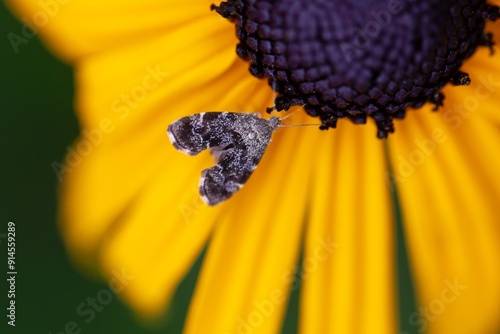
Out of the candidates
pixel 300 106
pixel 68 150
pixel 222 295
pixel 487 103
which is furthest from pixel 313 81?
pixel 68 150

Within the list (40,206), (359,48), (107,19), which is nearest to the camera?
(359,48)

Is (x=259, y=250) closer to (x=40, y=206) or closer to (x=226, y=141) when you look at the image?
(x=226, y=141)

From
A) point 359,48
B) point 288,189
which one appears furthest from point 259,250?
point 359,48

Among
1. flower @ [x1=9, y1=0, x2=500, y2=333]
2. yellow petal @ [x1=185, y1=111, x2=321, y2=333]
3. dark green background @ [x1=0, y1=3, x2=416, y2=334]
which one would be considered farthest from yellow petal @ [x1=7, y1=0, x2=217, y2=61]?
yellow petal @ [x1=185, y1=111, x2=321, y2=333]

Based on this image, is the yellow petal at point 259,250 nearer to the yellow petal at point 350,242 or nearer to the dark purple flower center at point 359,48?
the yellow petal at point 350,242

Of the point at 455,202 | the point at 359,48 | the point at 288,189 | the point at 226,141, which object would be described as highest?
the point at 359,48

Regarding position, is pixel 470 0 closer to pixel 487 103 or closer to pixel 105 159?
Answer: pixel 487 103

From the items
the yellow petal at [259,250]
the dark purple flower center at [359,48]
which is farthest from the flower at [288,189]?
the dark purple flower center at [359,48]
